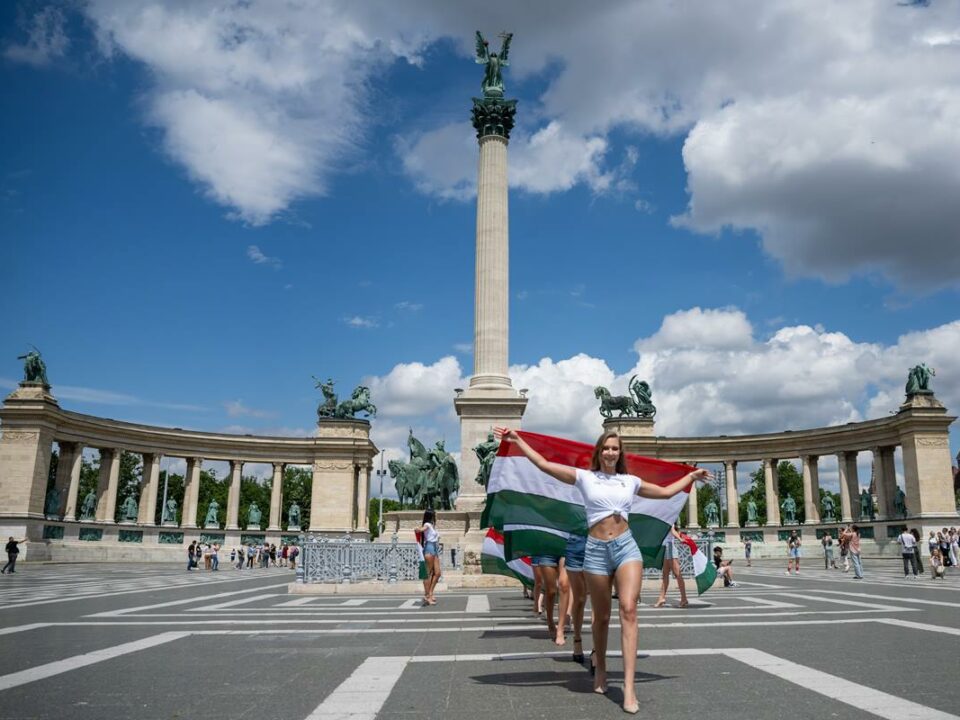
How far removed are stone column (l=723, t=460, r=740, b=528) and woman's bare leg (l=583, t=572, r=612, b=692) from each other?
70.2 m

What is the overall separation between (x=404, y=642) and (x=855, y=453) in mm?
67573

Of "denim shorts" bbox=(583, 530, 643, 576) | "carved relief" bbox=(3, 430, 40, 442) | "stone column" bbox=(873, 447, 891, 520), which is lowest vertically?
"denim shorts" bbox=(583, 530, 643, 576)

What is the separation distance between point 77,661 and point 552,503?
6.07m

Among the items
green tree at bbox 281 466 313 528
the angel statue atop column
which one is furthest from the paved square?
green tree at bbox 281 466 313 528

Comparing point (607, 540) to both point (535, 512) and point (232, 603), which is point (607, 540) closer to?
point (535, 512)

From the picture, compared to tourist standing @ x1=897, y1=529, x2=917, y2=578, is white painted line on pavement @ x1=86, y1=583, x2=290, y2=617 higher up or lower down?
lower down

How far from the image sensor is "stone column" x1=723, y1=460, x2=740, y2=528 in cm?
7300

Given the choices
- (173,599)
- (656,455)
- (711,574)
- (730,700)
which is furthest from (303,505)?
(730,700)

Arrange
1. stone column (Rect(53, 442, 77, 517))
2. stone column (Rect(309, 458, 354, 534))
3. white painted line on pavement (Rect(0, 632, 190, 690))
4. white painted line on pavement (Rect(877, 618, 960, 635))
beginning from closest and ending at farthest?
1. white painted line on pavement (Rect(0, 632, 190, 690))
2. white painted line on pavement (Rect(877, 618, 960, 635))
3. stone column (Rect(53, 442, 77, 517))
4. stone column (Rect(309, 458, 354, 534))

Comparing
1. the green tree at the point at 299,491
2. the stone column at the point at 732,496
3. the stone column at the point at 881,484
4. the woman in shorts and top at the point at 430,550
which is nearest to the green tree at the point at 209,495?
the green tree at the point at 299,491

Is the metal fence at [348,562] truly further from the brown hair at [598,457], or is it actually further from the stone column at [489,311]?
the brown hair at [598,457]

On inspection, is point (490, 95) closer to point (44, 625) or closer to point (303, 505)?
point (44, 625)

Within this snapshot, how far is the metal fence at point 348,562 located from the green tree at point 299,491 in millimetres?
93729

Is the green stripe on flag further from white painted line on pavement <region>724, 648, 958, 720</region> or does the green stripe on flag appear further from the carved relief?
the carved relief
